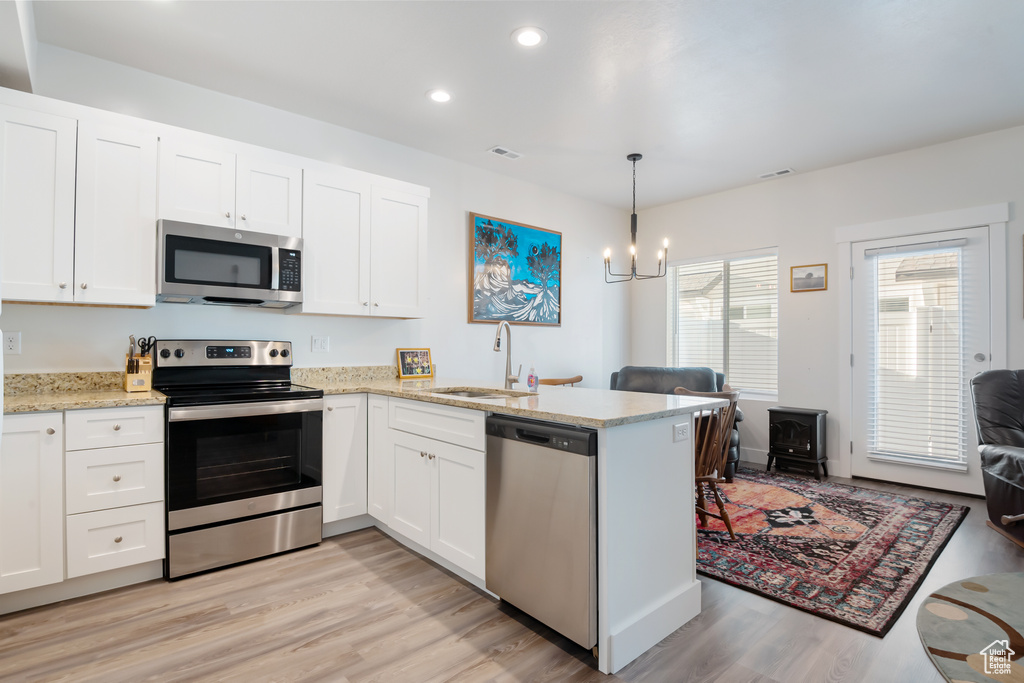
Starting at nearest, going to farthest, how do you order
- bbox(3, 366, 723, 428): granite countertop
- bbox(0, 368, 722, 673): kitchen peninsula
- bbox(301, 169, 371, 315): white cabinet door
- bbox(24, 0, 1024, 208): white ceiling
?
bbox(0, 368, 722, 673): kitchen peninsula < bbox(3, 366, 723, 428): granite countertop < bbox(24, 0, 1024, 208): white ceiling < bbox(301, 169, 371, 315): white cabinet door

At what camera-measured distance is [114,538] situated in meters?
2.41

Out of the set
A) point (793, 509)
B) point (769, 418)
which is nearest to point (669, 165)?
point (769, 418)

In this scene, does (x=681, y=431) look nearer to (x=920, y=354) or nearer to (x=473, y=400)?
(x=473, y=400)

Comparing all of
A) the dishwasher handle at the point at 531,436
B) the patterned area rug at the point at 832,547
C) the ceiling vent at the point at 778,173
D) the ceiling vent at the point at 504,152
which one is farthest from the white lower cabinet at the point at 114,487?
the ceiling vent at the point at 778,173

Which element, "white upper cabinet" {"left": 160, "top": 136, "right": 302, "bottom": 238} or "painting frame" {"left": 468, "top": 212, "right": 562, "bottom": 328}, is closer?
"white upper cabinet" {"left": 160, "top": 136, "right": 302, "bottom": 238}

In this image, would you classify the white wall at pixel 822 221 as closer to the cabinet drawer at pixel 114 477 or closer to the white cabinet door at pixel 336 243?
the white cabinet door at pixel 336 243

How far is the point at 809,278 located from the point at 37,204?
5.49 m

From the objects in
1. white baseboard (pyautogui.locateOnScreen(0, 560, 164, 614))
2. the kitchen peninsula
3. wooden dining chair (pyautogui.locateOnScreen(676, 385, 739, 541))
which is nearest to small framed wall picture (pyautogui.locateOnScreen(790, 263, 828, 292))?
wooden dining chair (pyautogui.locateOnScreen(676, 385, 739, 541))

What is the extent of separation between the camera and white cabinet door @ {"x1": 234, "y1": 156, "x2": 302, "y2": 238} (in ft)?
9.68

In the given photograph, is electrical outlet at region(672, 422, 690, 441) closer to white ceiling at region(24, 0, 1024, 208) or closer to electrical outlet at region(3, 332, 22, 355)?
white ceiling at region(24, 0, 1024, 208)

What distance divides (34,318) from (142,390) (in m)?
0.62

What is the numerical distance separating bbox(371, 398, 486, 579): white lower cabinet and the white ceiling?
1908 millimetres

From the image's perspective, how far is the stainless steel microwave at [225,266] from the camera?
2.68m

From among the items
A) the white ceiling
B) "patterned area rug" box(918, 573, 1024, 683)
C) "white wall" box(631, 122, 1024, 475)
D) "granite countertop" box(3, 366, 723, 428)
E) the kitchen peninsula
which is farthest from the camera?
"white wall" box(631, 122, 1024, 475)
